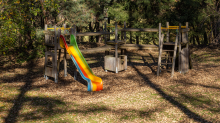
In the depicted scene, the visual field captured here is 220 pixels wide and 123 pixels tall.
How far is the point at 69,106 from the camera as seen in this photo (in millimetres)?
8141

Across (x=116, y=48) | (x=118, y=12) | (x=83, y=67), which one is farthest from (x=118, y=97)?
(x=118, y=12)

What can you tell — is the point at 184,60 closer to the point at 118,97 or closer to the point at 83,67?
the point at 118,97

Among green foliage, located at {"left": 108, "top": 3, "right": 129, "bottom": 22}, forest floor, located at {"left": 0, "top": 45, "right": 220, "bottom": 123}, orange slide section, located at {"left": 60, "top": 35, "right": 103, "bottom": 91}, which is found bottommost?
forest floor, located at {"left": 0, "top": 45, "right": 220, "bottom": 123}

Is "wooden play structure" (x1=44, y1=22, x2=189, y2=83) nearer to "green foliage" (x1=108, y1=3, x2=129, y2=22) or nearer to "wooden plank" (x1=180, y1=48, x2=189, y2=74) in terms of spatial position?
"wooden plank" (x1=180, y1=48, x2=189, y2=74)

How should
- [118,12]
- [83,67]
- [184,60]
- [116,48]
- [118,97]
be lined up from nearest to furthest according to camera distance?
[118,97] → [83,67] → [184,60] → [116,48] → [118,12]

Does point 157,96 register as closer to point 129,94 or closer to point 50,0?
point 129,94

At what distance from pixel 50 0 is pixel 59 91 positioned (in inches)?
250

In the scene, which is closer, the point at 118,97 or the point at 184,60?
the point at 118,97

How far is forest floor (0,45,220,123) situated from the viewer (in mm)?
7227

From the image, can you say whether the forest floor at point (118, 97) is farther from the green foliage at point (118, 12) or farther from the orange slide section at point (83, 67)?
the green foliage at point (118, 12)

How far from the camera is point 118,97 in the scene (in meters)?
8.91

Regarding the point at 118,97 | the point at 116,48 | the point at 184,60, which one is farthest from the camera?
the point at 116,48

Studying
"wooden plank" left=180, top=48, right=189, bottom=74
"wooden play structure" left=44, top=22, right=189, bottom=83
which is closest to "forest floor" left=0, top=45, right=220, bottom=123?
"wooden plank" left=180, top=48, right=189, bottom=74

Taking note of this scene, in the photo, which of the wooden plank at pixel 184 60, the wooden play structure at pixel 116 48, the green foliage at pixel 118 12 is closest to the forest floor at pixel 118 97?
the wooden plank at pixel 184 60
